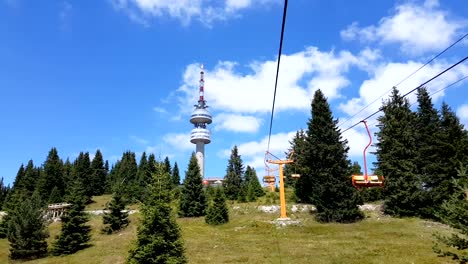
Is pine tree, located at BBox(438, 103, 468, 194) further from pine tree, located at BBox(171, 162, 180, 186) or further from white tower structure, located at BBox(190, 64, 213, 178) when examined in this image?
white tower structure, located at BBox(190, 64, 213, 178)

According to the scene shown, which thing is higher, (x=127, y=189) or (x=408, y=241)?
(x=127, y=189)

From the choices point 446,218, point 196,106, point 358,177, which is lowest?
point 446,218

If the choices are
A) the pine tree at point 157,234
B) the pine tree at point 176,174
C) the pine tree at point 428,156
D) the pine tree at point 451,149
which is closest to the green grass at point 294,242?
the pine tree at point 157,234

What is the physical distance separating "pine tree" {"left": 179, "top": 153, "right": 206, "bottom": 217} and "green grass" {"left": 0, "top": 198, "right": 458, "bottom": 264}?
363cm

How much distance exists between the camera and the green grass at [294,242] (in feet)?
99.6

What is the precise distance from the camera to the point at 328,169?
50.2 meters

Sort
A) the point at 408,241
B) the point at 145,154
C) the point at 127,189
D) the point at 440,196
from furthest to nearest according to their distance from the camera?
1. the point at 145,154
2. the point at 127,189
3. the point at 440,196
4. the point at 408,241

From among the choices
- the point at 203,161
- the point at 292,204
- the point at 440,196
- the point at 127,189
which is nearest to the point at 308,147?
the point at 292,204

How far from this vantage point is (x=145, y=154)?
126 m

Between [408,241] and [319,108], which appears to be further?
[319,108]

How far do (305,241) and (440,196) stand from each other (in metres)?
20.5

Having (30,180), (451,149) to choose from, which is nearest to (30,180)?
(30,180)

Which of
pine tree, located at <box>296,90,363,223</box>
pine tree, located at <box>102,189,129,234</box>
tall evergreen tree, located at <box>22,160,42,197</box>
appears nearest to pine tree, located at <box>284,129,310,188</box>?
pine tree, located at <box>296,90,363,223</box>

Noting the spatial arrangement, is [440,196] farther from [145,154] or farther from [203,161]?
[145,154]
